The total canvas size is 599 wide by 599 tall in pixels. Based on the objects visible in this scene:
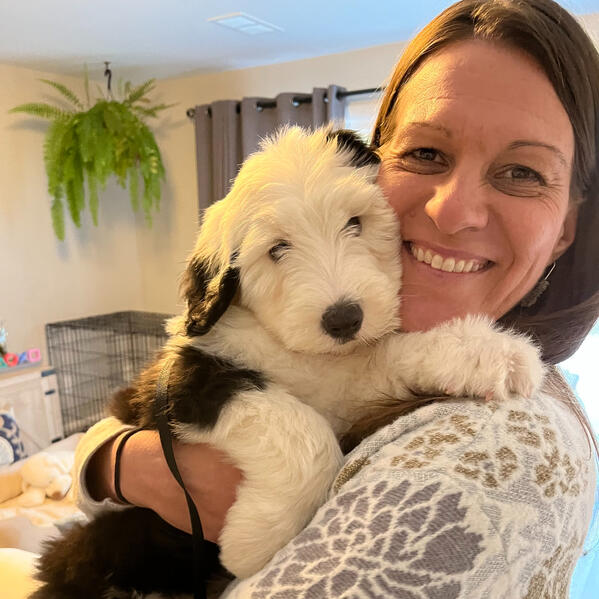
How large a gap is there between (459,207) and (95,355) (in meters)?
5.75

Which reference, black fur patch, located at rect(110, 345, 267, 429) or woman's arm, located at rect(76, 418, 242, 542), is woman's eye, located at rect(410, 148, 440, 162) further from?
woman's arm, located at rect(76, 418, 242, 542)

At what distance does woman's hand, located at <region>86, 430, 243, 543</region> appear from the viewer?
113 cm

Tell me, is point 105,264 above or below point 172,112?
below

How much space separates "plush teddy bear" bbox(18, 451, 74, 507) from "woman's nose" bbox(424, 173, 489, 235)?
3497mm

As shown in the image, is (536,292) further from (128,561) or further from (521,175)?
(128,561)

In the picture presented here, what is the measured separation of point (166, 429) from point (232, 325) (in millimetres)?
261

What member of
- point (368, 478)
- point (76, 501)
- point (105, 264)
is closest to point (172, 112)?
point (105, 264)

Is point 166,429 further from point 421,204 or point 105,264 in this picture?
point 105,264

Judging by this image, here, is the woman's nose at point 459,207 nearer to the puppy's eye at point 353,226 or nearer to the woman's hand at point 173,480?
the puppy's eye at point 353,226

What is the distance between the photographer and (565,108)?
43.9 inches

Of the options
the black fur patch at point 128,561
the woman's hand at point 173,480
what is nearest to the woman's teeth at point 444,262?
the woman's hand at point 173,480

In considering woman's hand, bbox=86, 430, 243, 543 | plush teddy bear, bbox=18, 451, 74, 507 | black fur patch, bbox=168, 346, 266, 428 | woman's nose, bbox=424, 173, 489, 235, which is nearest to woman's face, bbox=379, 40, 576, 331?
woman's nose, bbox=424, 173, 489, 235

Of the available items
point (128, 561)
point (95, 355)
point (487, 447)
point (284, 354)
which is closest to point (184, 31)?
point (95, 355)

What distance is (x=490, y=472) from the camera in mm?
811
